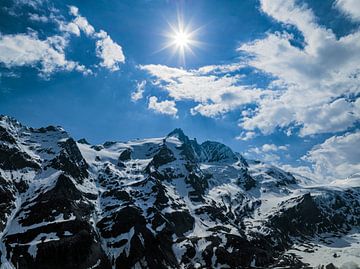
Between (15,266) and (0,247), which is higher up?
(0,247)

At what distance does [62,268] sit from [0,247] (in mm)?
36296

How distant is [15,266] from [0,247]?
62.1ft

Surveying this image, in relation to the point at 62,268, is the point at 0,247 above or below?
above

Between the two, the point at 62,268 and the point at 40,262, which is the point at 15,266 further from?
the point at 62,268

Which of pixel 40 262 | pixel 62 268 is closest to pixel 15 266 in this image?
pixel 40 262

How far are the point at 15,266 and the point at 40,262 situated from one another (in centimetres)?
1303

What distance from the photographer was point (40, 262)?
19438 centimetres

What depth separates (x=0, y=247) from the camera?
197 metres

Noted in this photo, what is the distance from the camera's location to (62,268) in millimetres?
199500

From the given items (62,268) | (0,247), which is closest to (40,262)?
→ (62,268)

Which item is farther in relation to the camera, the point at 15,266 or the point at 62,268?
the point at 62,268

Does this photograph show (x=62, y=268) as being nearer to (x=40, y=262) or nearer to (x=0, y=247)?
(x=40, y=262)

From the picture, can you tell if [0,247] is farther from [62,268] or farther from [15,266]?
[62,268]

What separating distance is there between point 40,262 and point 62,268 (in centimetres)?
1275
